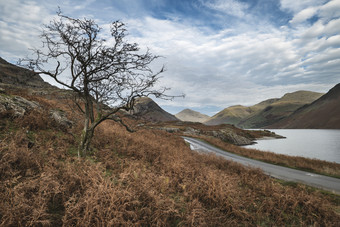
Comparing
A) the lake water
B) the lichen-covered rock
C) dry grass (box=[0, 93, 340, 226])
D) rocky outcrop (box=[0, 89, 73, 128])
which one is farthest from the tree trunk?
the lake water

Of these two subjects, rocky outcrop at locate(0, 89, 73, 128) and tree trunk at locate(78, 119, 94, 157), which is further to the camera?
rocky outcrop at locate(0, 89, 73, 128)

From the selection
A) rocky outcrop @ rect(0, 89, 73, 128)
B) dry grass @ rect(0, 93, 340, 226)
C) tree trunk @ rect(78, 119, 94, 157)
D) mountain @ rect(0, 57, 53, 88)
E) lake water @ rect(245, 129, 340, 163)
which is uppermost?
mountain @ rect(0, 57, 53, 88)

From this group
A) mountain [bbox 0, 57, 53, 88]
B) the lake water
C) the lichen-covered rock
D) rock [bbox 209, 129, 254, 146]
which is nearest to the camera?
mountain [bbox 0, 57, 53, 88]

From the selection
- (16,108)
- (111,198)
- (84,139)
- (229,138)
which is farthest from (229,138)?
(111,198)

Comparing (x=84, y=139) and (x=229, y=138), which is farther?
(x=229, y=138)

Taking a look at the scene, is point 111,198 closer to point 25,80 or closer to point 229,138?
point 25,80

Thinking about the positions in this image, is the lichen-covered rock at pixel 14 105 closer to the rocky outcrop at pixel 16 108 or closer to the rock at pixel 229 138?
the rocky outcrop at pixel 16 108

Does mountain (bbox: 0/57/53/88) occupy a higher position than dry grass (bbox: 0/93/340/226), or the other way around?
mountain (bbox: 0/57/53/88)

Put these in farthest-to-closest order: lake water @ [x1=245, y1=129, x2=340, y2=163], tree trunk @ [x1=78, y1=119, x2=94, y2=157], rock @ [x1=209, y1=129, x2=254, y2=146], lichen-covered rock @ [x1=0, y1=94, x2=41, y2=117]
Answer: rock @ [x1=209, y1=129, x2=254, y2=146] < lake water @ [x1=245, y1=129, x2=340, y2=163] < lichen-covered rock @ [x1=0, y1=94, x2=41, y2=117] < tree trunk @ [x1=78, y1=119, x2=94, y2=157]

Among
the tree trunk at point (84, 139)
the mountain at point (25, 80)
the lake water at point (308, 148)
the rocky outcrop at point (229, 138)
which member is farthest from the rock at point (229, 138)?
the tree trunk at point (84, 139)

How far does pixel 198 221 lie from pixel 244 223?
185 centimetres

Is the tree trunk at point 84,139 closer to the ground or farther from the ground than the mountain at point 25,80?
closer to the ground

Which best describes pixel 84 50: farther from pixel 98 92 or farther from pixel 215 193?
pixel 215 193

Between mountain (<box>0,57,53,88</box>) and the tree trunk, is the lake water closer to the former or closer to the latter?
the tree trunk
